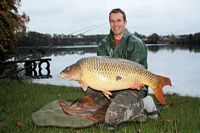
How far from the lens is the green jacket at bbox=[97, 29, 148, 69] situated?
5.62 metres

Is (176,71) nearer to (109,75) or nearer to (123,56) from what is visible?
(123,56)

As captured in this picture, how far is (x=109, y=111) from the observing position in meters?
5.44

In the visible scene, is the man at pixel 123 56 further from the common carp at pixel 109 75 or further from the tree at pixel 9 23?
the tree at pixel 9 23

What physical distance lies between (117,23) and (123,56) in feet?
1.80

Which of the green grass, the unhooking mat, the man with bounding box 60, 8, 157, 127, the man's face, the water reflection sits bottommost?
the water reflection

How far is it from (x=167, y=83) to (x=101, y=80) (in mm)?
913

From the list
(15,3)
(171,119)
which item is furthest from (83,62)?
(15,3)

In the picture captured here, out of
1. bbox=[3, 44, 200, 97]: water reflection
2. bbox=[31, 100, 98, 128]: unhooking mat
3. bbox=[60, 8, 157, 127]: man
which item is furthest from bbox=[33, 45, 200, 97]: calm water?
bbox=[31, 100, 98, 128]: unhooking mat

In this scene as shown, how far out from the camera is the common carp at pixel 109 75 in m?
4.75

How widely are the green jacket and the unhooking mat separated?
1084 mm

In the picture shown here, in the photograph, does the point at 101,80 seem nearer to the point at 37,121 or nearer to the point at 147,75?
the point at 147,75

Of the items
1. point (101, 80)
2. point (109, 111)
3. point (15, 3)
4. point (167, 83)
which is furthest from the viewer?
point (15, 3)

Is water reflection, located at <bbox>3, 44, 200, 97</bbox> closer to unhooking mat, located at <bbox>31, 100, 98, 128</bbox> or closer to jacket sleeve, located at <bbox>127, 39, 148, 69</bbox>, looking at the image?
jacket sleeve, located at <bbox>127, 39, 148, 69</bbox>

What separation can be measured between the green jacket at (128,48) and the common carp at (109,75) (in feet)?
2.28
